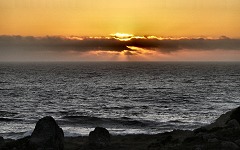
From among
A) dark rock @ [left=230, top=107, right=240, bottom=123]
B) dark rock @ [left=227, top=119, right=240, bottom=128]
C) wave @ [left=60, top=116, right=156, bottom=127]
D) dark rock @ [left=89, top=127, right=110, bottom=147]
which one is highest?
dark rock @ [left=230, top=107, right=240, bottom=123]

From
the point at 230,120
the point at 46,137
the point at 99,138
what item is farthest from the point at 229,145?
the point at 46,137

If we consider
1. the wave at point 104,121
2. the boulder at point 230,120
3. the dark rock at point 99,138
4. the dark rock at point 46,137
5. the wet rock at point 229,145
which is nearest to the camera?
the wet rock at point 229,145

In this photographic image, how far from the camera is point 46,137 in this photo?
22.3 m

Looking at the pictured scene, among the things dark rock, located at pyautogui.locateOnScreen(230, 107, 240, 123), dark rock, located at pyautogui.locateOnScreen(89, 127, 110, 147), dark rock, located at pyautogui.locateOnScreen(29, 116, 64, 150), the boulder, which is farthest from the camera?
dark rock, located at pyautogui.locateOnScreen(230, 107, 240, 123)

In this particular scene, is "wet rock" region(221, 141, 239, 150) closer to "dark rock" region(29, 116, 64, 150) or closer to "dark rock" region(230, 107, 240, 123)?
"dark rock" region(230, 107, 240, 123)

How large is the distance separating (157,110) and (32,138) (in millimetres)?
46180

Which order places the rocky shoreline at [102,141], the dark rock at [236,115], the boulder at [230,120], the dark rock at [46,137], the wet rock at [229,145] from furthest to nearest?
the dark rock at [236,115] < the boulder at [230,120] < the dark rock at [46,137] < the rocky shoreline at [102,141] < the wet rock at [229,145]

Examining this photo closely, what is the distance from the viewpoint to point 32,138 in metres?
22.3

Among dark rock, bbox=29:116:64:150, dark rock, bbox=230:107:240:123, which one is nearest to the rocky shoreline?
dark rock, bbox=29:116:64:150

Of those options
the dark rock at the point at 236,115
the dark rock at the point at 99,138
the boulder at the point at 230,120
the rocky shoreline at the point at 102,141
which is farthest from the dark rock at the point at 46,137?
the dark rock at the point at 236,115

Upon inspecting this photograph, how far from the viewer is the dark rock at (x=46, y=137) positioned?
72.3 feet

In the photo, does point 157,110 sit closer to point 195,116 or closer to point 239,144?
point 195,116

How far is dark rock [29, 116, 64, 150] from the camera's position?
22031mm

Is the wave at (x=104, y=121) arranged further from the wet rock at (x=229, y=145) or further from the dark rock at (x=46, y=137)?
the wet rock at (x=229, y=145)
